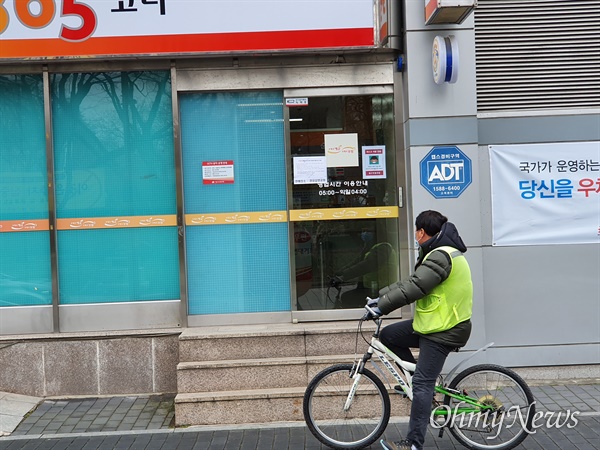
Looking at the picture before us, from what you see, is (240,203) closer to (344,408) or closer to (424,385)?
(344,408)

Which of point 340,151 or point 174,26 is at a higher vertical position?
point 174,26

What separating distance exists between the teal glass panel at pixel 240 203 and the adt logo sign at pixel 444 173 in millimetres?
1580

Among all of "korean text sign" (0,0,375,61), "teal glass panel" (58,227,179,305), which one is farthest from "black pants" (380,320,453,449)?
"korean text sign" (0,0,375,61)

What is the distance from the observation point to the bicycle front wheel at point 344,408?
5504 millimetres

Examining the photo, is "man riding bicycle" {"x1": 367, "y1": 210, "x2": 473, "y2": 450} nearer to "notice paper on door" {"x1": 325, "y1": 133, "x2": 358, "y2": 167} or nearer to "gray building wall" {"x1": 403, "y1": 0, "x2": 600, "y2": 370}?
"gray building wall" {"x1": 403, "y1": 0, "x2": 600, "y2": 370}

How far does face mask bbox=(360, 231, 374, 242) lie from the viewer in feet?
25.0

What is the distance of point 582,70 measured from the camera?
298 inches

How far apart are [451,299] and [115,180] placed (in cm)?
414

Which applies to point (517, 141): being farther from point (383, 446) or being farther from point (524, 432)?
point (383, 446)

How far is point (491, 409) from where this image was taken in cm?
539

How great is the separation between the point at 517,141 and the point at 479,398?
321 cm

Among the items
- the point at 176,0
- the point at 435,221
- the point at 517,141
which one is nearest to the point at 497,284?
the point at 517,141

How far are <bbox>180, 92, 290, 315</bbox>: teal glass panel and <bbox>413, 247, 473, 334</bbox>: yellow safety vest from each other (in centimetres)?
269

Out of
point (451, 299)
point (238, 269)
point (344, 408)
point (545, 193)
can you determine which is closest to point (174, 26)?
point (238, 269)
